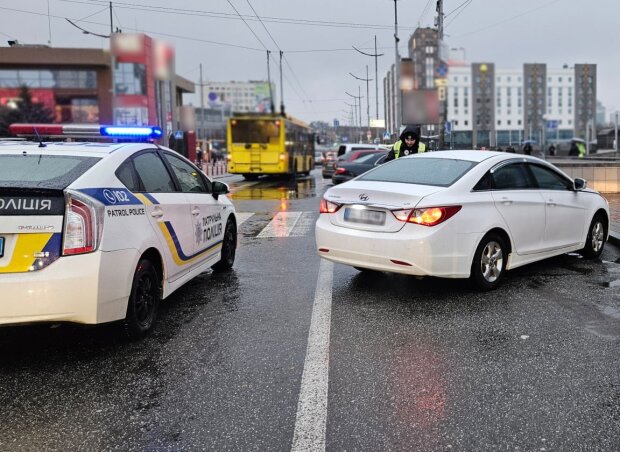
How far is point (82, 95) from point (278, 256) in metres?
58.4

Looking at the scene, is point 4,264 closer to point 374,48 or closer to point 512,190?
point 512,190

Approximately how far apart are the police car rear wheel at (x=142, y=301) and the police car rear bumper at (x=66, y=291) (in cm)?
27

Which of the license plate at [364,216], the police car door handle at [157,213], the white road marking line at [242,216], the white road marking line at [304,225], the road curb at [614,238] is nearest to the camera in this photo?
the police car door handle at [157,213]

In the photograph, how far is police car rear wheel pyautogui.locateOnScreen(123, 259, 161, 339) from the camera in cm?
434

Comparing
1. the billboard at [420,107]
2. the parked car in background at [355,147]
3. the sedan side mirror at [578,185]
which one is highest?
the billboard at [420,107]

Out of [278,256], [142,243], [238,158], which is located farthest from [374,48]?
[142,243]

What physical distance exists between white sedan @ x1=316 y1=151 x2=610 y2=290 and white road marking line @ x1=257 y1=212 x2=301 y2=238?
3894 millimetres

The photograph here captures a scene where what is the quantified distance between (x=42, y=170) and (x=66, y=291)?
979mm

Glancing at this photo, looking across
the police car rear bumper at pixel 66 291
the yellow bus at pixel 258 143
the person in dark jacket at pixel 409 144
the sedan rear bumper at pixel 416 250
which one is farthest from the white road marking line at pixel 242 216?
the yellow bus at pixel 258 143

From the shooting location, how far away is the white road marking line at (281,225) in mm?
10272

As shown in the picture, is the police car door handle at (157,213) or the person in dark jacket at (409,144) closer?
the police car door handle at (157,213)

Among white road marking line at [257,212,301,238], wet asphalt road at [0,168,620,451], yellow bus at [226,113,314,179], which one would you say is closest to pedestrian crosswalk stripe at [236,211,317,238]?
white road marking line at [257,212,301,238]

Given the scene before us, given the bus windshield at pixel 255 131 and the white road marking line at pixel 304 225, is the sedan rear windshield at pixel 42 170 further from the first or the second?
the bus windshield at pixel 255 131

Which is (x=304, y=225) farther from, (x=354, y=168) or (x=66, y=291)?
(x=354, y=168)
